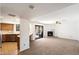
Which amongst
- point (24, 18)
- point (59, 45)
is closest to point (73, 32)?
point (59, 45)

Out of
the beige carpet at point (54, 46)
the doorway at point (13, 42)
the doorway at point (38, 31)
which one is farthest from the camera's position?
the doorway at point (13, 42)

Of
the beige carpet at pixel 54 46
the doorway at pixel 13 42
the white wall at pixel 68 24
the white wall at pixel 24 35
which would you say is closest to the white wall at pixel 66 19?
the white wall at pixel 68 24

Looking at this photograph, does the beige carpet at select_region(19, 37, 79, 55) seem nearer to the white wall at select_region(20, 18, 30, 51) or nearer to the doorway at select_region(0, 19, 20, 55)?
the white wall at select_region(20, 18, 30, 51)

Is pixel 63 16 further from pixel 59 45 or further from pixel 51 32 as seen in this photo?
pixel 59 45

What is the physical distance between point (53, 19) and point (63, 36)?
0.71 m

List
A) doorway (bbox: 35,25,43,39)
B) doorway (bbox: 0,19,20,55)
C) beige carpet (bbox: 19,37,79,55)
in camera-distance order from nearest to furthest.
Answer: beige carpet (bbox: 19,37,79,55) < doorway (bbox: 35,25,43,39) < doorway (bbox: 0,19,20,55)

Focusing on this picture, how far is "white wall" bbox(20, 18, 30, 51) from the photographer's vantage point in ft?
10.4

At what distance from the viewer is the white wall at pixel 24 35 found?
316 centimetres

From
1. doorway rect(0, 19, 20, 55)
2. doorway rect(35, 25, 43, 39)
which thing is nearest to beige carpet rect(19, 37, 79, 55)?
doorway rect(35, 25, 43, 39)

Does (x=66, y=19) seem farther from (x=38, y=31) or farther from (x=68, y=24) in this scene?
(x=38, y=31)

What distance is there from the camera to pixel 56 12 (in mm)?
2918

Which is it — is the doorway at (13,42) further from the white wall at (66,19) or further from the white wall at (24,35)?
the white wall at (66,19)

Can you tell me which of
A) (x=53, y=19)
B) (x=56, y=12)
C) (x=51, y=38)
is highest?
(x=56, y=12)
